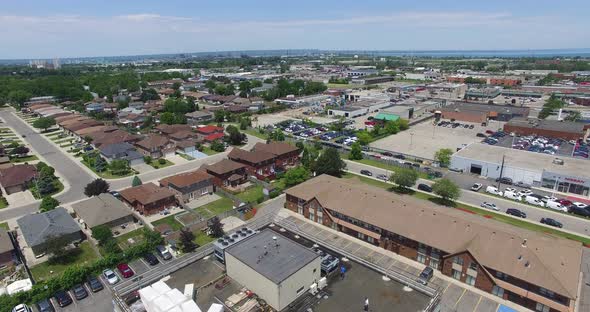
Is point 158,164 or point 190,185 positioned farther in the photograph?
point 158,164

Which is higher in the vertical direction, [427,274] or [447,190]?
[447,190]

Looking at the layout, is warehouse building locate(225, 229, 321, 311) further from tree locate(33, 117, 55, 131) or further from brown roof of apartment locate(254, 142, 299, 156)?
tree locate(33, 117, 55, 131)

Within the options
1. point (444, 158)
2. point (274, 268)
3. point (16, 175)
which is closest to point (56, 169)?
point (16, 175)

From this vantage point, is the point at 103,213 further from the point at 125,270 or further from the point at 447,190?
the point at 447,190

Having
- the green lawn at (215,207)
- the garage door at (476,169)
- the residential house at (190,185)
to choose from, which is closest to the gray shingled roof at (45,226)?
the residential house at (190,185)

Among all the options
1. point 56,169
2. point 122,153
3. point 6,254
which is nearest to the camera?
point 6,254

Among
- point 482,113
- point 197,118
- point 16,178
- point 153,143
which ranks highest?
point 482,113
